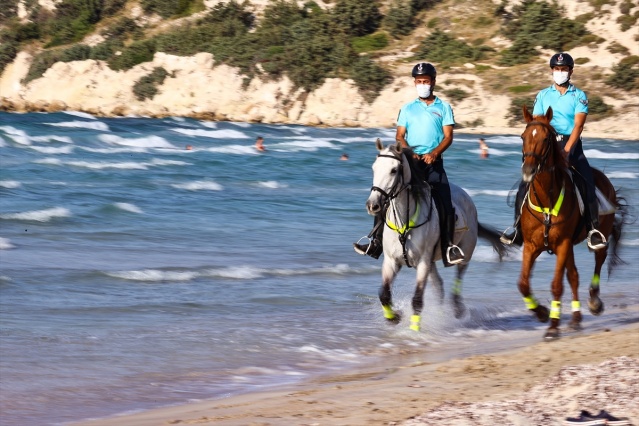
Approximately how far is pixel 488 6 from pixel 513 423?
226ft

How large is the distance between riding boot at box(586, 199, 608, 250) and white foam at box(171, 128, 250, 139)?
43043 mm

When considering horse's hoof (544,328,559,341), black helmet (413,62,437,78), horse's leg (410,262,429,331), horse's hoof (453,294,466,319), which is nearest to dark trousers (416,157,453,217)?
horse's leg (410,262,429,331)

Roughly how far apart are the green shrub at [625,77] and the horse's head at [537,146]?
50804 mm

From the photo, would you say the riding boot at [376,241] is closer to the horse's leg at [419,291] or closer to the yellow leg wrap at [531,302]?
the horse's leg at [419,291]

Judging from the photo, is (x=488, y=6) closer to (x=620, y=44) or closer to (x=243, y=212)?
(x=620, y=44)

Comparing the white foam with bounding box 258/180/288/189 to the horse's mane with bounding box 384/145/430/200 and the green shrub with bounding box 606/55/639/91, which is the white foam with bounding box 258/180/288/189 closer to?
the horse's mane with bounding box 384/145/430/200

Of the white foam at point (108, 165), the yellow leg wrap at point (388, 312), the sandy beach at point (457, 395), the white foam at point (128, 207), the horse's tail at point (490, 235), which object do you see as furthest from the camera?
the white foam at point (108, 165)

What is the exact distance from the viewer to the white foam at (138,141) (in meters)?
47.4

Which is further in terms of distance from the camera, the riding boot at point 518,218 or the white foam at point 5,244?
the white foam at point 5,244

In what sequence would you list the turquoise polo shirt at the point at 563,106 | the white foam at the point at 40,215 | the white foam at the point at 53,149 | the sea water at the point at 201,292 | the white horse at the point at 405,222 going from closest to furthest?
the sea water at the point at 201,292 < the white horse at the point at 405,222 < the turquoise polo shirt at the point at 563,106 < the white foam at the point at 40,215 < the white foam at the point at 53,149

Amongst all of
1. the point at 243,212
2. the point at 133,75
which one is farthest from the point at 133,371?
the point at 133,75

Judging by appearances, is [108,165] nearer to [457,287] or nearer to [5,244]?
[5,244]

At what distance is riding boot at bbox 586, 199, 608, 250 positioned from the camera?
11102 millimetres

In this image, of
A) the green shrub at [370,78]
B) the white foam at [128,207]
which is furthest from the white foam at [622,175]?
the green shrub at [370,78]
